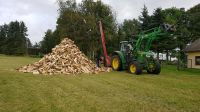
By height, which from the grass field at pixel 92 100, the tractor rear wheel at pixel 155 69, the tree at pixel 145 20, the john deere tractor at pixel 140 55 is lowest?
the grass field at pixel 92 100

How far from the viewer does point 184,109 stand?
344 inches

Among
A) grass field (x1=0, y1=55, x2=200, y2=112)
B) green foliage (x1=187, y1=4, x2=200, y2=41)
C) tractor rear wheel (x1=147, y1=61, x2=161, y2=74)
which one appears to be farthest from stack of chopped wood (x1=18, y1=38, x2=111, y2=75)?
green foliage (x1=187, y1=4, x2=200, y2=41)

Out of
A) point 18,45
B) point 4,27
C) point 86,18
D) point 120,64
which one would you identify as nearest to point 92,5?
point 86,18

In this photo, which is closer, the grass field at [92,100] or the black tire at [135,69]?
the grass field at [92,100]

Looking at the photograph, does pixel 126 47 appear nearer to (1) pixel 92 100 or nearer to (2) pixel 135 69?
(2) pixel 135 69

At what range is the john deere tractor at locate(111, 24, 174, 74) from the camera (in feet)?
69.4

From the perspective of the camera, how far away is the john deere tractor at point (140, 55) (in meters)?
21.1

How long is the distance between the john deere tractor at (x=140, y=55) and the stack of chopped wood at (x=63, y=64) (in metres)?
2.25

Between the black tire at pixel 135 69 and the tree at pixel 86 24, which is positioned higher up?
the tree at pixel 86 24

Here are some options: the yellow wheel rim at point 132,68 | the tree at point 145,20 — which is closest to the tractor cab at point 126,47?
the yellow wheel rim at point 132,68

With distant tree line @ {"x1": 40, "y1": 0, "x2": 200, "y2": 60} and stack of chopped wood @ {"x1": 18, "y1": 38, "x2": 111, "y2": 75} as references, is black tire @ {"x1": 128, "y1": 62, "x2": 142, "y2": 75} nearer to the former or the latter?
stack of chopped wood @ {"x1": 18, "y1": 38, "x2": 111, "y2": 75}

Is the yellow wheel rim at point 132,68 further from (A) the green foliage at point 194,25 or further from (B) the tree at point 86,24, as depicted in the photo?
(A) the green foliage at point 194,25

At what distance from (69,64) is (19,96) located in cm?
1118

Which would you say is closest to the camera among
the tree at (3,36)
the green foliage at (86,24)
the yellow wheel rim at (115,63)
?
the yellow wheel rim at (115,63)
